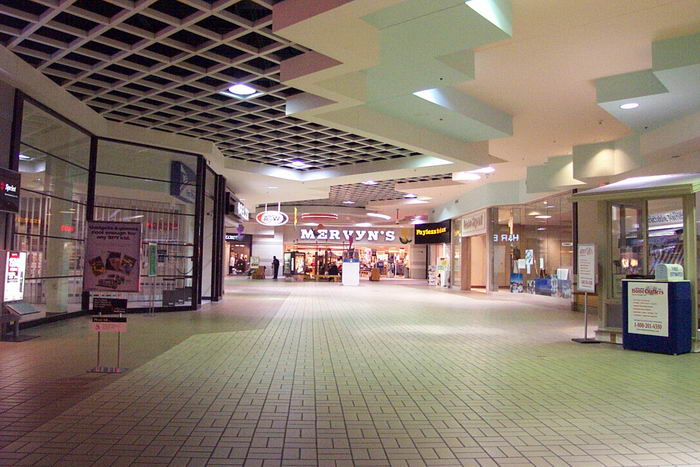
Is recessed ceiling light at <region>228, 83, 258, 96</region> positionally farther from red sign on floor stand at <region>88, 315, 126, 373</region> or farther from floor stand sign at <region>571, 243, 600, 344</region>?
floor stand sign at <region>571, 243, 600, 344</region>

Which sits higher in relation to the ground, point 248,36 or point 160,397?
point 248,36

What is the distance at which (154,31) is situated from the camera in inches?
266

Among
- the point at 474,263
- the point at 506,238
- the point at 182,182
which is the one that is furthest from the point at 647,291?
the point at 474,263

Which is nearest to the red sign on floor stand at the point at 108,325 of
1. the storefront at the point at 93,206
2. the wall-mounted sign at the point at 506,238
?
the storefront at the point at 93,206

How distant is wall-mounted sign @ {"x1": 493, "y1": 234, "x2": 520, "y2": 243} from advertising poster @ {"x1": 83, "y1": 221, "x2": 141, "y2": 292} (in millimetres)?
16067

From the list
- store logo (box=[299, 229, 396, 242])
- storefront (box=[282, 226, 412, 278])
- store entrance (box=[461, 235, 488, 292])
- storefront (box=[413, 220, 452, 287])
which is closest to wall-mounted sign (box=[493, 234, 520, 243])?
store entrance (box=[461, 235, 488, 292])

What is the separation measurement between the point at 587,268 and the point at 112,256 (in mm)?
7588

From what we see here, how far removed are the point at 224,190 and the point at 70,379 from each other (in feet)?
35.5

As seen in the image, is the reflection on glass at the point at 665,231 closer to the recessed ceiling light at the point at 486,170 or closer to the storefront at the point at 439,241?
the recessed ceiling light at the point at 486,170

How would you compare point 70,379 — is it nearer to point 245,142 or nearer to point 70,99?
point 70,99

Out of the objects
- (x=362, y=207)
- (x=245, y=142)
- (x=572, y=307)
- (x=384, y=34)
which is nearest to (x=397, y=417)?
(x=384, y=34)

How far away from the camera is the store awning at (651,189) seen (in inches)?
299

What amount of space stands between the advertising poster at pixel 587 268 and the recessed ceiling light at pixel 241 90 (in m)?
6.54

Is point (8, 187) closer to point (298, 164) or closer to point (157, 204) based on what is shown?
point (157, 204)
